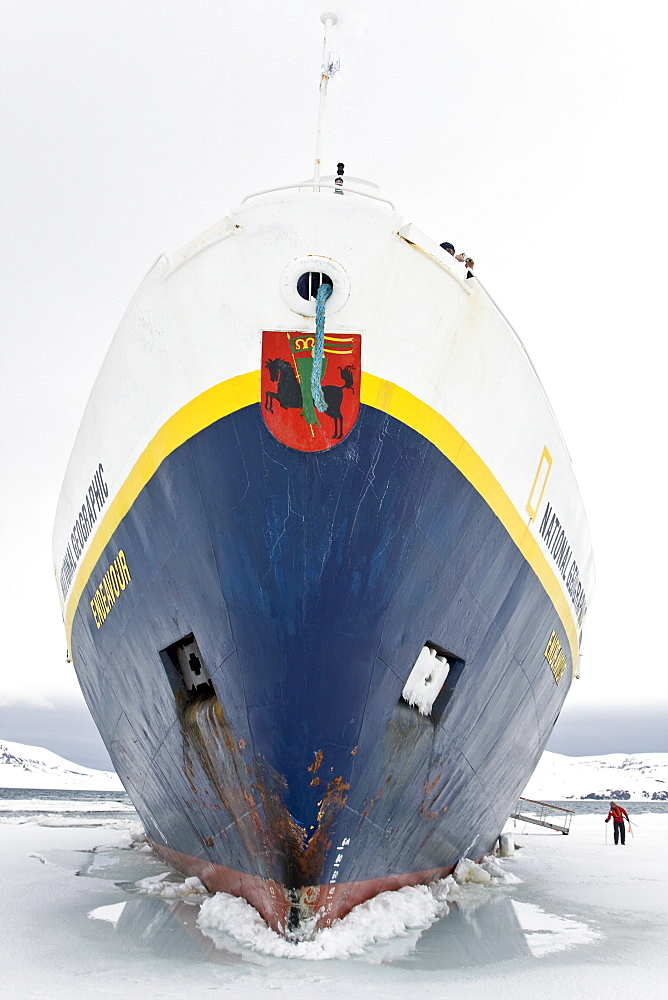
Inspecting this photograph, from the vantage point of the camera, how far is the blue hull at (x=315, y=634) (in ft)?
15.3

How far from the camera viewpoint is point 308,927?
14.8 ft

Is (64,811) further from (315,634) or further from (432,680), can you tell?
(315,634)

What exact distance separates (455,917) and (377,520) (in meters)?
3.34

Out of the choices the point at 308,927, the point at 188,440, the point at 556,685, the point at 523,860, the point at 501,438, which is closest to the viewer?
the point at 308,927

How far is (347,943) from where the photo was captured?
4.42m

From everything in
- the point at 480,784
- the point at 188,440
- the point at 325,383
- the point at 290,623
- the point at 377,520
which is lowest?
the point at 480,784

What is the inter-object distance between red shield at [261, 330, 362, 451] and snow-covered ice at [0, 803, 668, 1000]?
308cm

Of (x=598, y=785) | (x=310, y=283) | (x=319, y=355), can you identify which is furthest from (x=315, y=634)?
(x=598, y=785)

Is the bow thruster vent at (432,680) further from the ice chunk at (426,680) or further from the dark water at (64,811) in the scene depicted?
the dark water at (64,811)

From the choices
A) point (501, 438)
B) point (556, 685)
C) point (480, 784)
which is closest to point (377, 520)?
point (501, 438)

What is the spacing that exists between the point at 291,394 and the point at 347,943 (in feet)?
11.4

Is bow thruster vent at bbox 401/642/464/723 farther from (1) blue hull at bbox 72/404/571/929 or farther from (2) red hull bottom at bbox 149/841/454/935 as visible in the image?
(2) red hull bottom at bbox 149/841/454/935

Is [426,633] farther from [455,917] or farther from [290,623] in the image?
[455,917]

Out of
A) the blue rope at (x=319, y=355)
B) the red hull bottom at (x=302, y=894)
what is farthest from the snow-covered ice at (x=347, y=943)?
the blue rope at (x=319, y=355)
